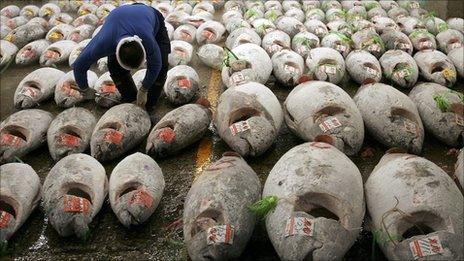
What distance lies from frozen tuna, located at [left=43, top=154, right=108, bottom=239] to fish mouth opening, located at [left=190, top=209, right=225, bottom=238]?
99cm

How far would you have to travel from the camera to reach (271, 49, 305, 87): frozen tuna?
532 centimetres

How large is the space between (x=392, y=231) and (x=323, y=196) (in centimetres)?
52

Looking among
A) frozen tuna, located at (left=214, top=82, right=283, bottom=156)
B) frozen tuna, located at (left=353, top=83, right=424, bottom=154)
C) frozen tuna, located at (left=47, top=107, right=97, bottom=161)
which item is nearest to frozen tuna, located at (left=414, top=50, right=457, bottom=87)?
frozen tuna, located at (left=353, top=83, right=424, bottom=154)

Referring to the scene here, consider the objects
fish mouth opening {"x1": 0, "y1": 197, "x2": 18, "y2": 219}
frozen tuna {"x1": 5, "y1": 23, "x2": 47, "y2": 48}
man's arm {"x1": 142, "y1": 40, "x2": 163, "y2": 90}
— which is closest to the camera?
fish mouth opening {"x1": 0, "y1": 197, "x2": 18, "y2": 219}

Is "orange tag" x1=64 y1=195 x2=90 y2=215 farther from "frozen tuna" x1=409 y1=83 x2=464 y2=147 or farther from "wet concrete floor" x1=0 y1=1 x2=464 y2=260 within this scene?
"frozen tuna" x1=409 y1=83 x2=464 y2=147

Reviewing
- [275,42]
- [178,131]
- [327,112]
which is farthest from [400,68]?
[178,131]

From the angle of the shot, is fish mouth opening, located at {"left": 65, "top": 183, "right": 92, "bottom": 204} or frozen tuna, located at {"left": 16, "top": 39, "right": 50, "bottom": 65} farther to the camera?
frozen tuna, located at {"left": 16, "top": 39, "right": 50, "bottom": 65}

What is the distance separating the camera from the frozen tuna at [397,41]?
Result: 6.10 meters

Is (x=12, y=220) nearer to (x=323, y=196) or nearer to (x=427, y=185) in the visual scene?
(x=323, y=196)

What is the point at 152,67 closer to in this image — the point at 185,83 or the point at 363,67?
the point at 185,83

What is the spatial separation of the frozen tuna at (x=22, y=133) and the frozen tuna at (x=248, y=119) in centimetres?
198

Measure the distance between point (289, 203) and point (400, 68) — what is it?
3.49m

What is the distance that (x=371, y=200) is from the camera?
301cm

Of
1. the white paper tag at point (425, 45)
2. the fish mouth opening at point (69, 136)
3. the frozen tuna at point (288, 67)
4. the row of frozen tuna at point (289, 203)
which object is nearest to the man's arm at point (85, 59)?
the fish mouth opening at point (69, 136)
